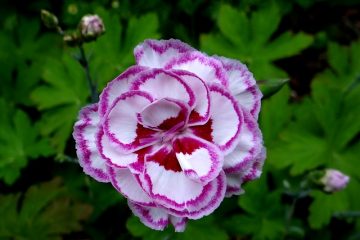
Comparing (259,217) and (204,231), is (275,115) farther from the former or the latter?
(204,231)

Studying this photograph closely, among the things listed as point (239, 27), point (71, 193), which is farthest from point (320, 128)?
point (71, 193)

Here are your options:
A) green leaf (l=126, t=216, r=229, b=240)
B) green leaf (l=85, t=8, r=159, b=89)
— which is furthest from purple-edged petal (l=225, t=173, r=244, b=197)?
green leaf (l=85, t=8, r=159, b=89)

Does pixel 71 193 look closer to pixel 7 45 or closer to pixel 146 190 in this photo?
pixel 7 45

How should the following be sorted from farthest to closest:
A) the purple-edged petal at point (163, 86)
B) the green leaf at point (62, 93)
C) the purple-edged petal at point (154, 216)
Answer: the green leaf at point (62, 93)
the purple-edged petal at point (154, 216)
the purple-edged petal at point (163, 86)

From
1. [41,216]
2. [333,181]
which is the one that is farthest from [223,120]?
[41,216]

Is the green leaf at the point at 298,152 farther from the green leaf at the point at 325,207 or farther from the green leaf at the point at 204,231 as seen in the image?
the green leaf at the point at 204,231

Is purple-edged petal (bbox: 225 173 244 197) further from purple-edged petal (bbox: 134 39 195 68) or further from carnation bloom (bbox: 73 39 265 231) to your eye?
purple-edged petal (bbox: 134 39 195 68)

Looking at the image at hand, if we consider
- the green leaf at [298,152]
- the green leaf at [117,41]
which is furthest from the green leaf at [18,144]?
the green leaf at [298,152]
